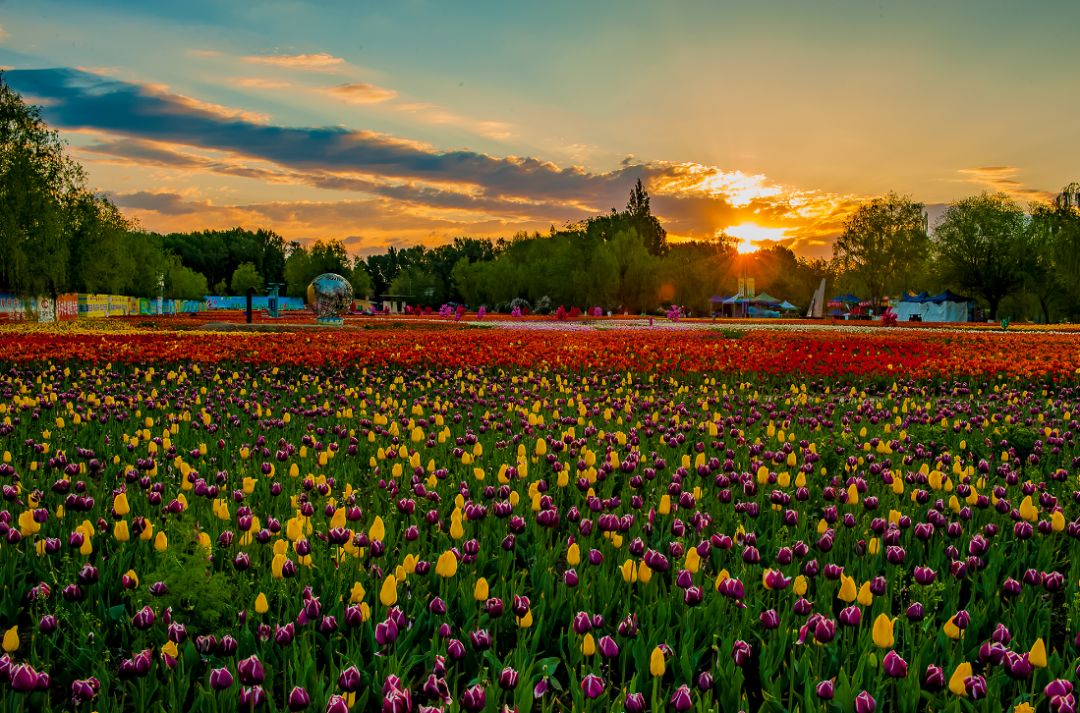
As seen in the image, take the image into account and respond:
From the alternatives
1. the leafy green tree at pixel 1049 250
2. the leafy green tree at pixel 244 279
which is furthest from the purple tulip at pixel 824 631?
the leafy green tree at pixel 244 279

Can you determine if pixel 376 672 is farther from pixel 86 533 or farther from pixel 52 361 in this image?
A: pixel 52 361

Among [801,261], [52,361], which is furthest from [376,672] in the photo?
[801,261]

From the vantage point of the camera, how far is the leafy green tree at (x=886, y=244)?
6744 centimetres

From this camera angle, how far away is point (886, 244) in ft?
223

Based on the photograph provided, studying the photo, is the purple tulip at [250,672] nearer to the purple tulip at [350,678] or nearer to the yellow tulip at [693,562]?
the purple tulip at [350,678]

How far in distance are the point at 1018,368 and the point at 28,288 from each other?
4170cm

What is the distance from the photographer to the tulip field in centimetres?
283

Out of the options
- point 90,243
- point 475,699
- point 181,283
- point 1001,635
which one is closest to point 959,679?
point 1001,635

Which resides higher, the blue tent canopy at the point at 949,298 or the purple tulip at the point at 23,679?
the blue tent canopy at the point at 949,298

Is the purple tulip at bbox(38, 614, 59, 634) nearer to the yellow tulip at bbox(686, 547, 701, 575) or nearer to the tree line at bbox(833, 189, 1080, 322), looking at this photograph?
the yellow tulip at bbox(686, 547, 701, 575)

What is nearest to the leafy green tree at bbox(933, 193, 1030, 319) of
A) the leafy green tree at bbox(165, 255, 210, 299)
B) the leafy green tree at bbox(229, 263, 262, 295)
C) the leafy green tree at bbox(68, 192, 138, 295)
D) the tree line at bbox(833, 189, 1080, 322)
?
the tree line at bbox(833, 189, 1080, 322)

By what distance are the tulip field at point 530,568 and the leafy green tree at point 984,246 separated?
6547 cm

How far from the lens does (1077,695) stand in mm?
2996

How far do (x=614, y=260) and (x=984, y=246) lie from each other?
3115 centimetres
